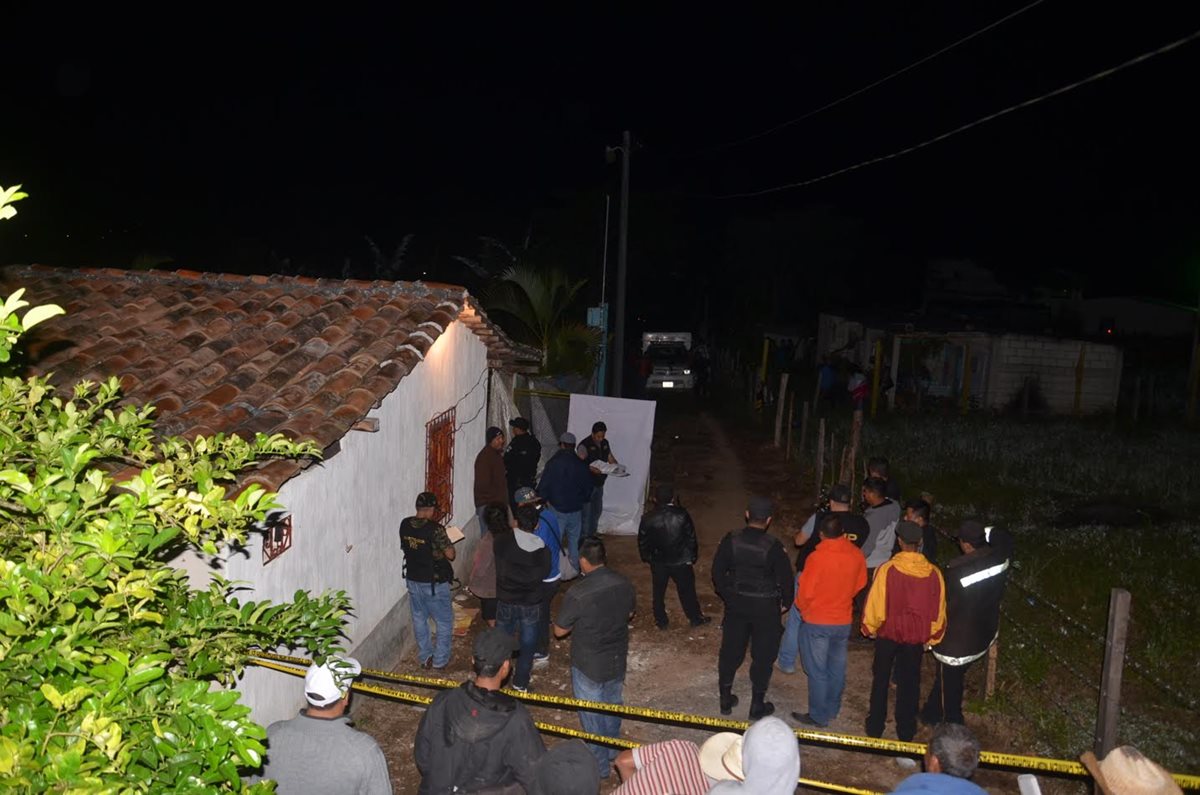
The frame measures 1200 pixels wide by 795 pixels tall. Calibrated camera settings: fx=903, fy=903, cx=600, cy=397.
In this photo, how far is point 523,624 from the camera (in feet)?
25.9

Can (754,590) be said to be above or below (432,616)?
above

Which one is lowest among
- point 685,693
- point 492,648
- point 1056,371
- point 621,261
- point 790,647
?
point 685,693

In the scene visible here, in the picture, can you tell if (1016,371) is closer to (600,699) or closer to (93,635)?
(600,699)

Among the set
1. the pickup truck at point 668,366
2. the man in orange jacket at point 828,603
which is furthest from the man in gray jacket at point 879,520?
the pickup truck at point 668,366

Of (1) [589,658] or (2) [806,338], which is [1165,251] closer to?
(2) [806,338]

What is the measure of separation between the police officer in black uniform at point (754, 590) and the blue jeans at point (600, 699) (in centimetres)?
131

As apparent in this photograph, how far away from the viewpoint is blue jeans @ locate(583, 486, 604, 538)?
40.5 ft

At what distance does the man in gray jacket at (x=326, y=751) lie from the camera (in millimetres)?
4188

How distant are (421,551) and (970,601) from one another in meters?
4.56

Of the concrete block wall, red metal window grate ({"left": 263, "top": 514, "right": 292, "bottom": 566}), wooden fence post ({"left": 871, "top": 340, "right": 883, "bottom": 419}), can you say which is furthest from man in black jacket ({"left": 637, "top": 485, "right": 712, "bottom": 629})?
the concrete block wall

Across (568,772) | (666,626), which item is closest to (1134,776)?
(568,772)

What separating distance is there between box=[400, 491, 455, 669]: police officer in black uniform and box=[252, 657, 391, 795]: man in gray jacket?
3.66 meters

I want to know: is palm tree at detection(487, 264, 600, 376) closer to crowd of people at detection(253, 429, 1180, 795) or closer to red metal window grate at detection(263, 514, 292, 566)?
crowd of people at detection(253, 429, 1180, 795)

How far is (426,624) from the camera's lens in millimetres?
8609
